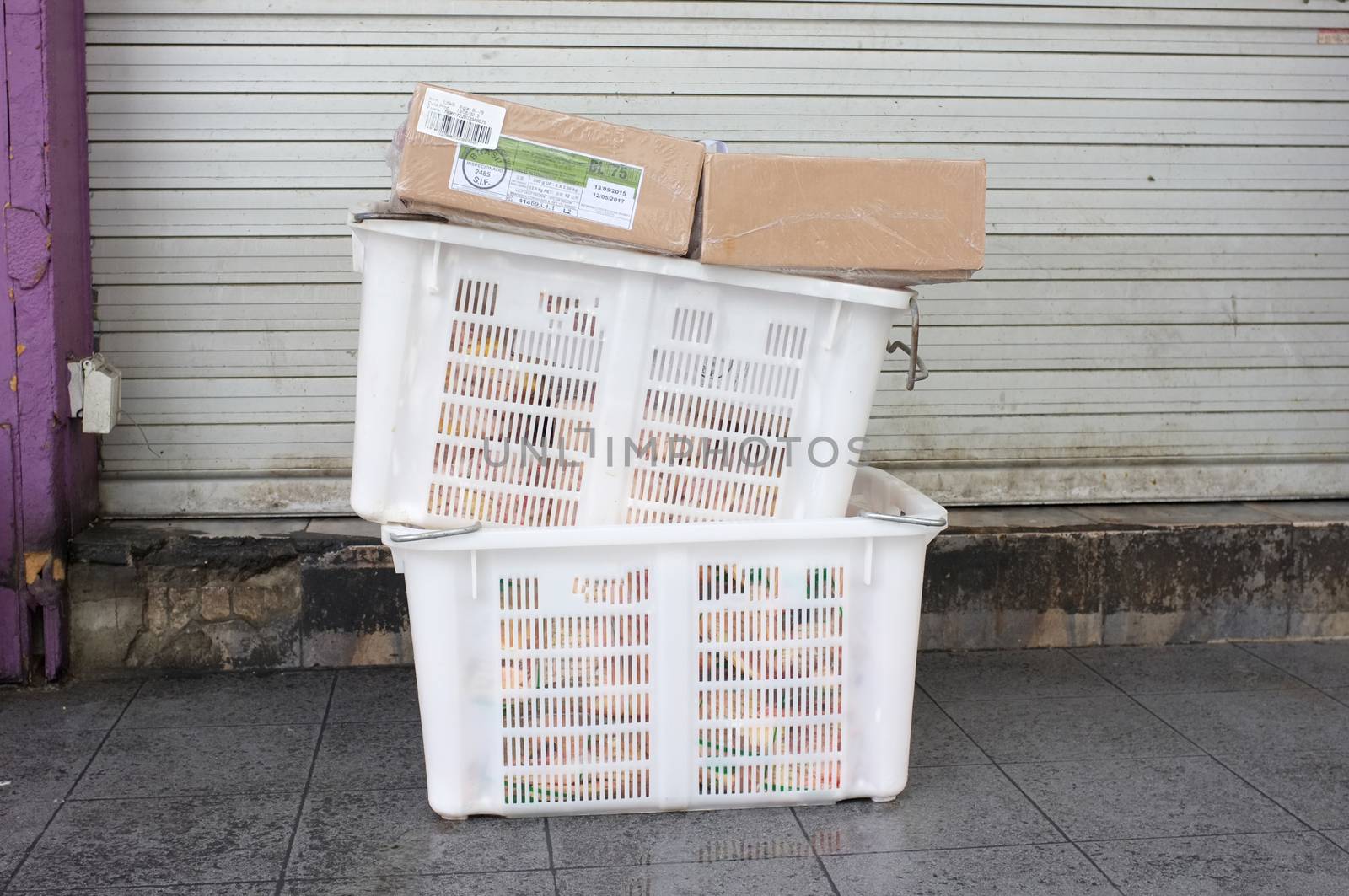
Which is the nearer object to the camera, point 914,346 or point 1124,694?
point 914,346

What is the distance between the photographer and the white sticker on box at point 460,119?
A: 3027mm

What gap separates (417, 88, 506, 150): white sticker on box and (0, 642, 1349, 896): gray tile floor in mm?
1737

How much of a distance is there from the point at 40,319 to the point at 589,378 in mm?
2286

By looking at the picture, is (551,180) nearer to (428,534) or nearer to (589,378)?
(589,378)

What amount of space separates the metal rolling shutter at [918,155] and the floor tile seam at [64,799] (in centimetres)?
88

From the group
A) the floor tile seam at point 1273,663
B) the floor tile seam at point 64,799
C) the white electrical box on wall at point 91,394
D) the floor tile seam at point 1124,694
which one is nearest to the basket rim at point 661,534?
the floor tile seam at point 64,799

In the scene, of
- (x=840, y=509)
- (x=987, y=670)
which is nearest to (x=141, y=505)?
(x=840, y=509)

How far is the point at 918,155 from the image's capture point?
504 cm

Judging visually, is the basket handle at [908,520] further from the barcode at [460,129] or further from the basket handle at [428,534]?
the barcode at [460,129]

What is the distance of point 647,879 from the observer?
310cm

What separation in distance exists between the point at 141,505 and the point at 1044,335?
357cm

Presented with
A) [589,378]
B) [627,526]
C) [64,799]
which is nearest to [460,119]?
[589,378]

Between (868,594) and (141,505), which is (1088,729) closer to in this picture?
(868,594)

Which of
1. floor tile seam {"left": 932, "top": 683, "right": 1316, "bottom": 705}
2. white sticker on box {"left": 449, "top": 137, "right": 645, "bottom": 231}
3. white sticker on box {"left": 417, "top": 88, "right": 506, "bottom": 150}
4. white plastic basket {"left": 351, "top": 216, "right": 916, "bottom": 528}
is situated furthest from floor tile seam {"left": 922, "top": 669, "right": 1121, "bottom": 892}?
white sticker on box {"left": 417, "top": 88, "right": 506, "bottom": 150}
